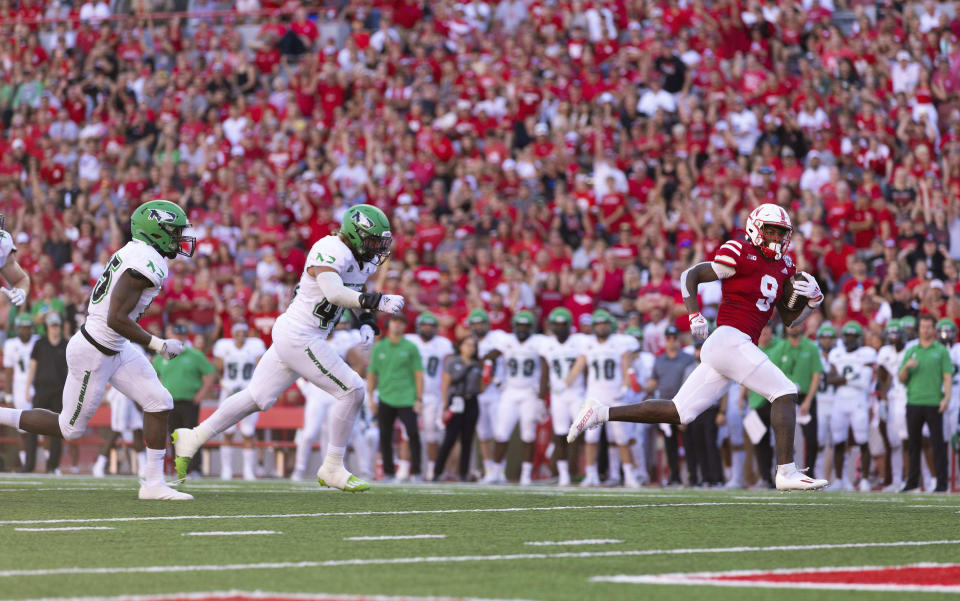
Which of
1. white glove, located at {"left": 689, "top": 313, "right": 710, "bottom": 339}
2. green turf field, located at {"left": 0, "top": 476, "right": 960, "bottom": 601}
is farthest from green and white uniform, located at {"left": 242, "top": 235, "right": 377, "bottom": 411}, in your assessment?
white glove, located at {"left": 689, "top": 313, "right": 710, "bottom": 339}

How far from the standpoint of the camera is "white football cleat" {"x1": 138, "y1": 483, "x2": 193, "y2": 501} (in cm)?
990

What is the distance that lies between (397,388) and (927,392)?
17.4 ft

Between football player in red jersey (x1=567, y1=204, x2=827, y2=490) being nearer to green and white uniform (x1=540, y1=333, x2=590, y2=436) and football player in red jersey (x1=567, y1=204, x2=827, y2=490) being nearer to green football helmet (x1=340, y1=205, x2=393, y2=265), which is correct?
green football helmet (x1=340, y1=205, x2=393, y2=265)

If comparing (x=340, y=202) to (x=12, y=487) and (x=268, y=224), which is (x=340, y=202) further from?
(x=12, y=487)

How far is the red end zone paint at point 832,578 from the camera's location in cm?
538

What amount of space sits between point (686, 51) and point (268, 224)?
5.95m

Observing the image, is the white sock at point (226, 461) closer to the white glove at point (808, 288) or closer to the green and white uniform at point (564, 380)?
the green and white uniform at point (564, 380)

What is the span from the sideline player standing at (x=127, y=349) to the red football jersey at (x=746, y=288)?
3.37 m

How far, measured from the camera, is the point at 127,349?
9.96 metres

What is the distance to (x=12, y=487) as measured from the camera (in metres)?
Result: 12.0

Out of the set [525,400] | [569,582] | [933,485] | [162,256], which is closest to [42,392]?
[525,400]

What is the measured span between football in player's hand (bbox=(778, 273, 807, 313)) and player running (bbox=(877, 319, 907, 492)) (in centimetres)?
590

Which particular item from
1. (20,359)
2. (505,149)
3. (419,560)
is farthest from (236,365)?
(419,560)

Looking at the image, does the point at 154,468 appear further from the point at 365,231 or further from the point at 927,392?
the point at 927,392
